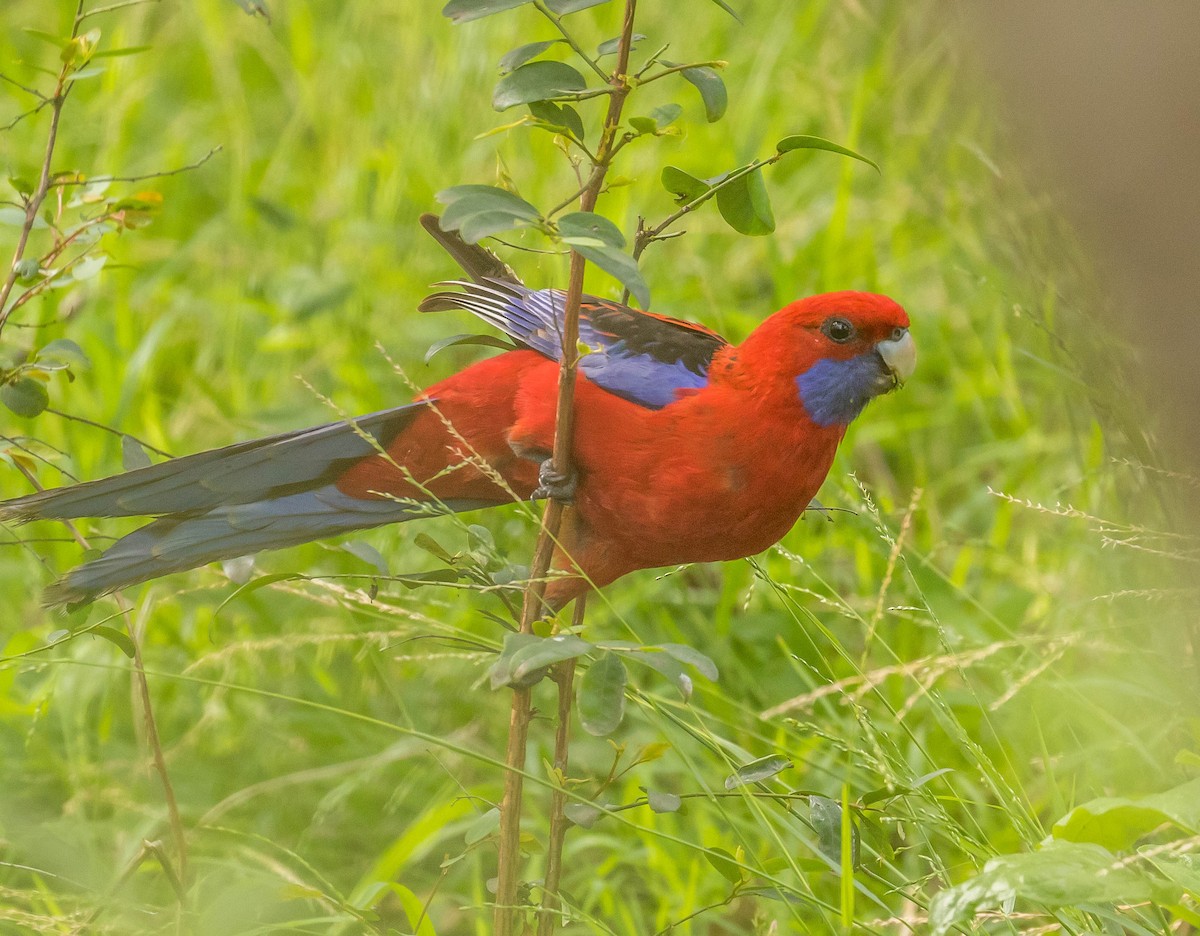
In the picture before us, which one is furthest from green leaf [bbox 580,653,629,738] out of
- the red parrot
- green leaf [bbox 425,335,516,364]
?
green leaf [bbox 425,335,516,364]

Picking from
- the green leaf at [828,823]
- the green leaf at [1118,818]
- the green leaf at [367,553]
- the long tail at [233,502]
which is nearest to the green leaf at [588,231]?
the long tail at [233,502]

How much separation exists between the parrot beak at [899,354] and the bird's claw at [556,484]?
45cm

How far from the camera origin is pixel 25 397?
1719mm

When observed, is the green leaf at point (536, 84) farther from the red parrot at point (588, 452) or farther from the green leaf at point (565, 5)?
the red parrot at point (588, 452)

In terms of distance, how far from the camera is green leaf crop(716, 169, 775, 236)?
1444mm

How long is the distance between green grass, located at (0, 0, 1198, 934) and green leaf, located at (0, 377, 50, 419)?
7.9 inches

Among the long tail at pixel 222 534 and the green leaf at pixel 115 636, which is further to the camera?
the long tail at pixel 222 534

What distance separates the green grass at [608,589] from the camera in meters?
1.86

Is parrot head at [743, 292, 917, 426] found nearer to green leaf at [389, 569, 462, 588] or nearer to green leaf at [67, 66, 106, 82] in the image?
green leaf at [389, 569, 462, 588]

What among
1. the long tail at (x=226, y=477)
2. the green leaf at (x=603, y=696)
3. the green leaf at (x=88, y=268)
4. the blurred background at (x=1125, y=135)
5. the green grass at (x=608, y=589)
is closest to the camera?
the blurred background at (x=1125, y=135)

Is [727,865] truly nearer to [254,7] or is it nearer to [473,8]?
[473,8]

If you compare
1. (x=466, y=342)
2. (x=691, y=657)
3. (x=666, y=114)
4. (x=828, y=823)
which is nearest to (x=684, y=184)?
(x=666, y=114)

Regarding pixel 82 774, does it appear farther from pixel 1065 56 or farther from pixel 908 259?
pixel 908 259

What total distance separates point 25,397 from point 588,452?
0.75m
